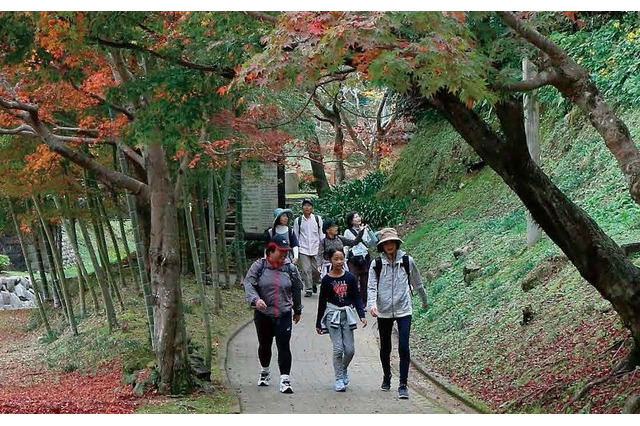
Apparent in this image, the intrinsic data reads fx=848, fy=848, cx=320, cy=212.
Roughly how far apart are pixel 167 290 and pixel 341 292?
1.64m

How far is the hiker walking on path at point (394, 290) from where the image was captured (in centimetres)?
680

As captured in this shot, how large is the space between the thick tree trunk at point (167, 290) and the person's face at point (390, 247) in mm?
2016

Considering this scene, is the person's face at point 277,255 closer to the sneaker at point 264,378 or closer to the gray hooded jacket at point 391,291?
the gray hooded jacket at point 391,291

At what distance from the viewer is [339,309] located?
7.12 meters

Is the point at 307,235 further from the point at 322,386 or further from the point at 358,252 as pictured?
the point at 322,386

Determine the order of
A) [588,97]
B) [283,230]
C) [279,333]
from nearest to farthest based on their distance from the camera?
[588,97] < [279,333] < [283,230]

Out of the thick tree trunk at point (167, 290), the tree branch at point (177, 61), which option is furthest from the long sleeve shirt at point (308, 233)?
the tree branch at point (177, 61)

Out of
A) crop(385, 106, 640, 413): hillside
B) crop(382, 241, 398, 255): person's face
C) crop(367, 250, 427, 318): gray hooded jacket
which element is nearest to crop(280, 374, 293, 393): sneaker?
crop(367, 250, 427, 318): gray hooded jacket

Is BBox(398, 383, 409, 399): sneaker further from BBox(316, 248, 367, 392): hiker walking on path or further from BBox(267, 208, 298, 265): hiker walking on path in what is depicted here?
BBox(267, 208, 298, 265): hiker walking on path

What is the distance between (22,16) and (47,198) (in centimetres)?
813

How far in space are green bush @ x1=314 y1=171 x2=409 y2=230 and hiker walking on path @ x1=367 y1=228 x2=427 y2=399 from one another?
1062 centimetres

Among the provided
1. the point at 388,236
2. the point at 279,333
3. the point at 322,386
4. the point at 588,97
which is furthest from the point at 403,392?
the point at 588,97

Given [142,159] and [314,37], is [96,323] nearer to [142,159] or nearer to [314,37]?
[142,159]

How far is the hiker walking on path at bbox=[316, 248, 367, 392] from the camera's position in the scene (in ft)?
23.3
